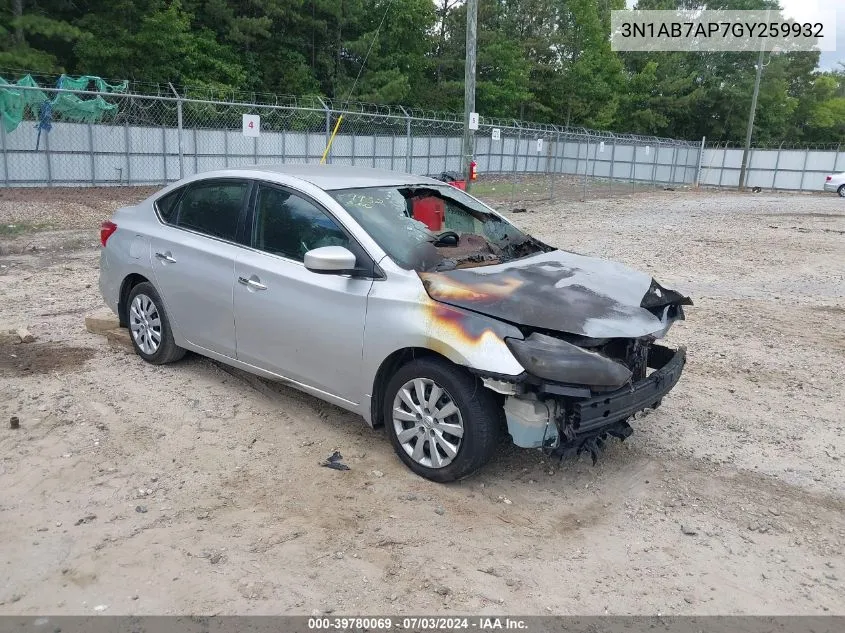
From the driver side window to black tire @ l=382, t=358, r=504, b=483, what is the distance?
99cm

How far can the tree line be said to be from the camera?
2584 centimetres

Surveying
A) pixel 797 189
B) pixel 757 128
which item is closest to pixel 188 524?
pixel 797 189

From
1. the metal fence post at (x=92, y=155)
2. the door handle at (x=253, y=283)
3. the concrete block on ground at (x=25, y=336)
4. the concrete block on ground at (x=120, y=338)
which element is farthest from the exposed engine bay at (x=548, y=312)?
the metal fence post at (x=92, y=155)

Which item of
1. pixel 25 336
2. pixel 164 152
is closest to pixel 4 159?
pixel 164 152

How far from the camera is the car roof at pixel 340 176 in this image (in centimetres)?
490

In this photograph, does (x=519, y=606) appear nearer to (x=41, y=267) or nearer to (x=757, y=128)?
(x=41, y=267)

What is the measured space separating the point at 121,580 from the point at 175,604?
0.33m

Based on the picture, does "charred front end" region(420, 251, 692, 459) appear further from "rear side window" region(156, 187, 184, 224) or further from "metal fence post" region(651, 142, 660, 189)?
"metal fence post" region(651, 142, 660, 189)

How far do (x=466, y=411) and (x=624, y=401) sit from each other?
889 millimetres

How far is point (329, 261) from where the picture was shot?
4164mm

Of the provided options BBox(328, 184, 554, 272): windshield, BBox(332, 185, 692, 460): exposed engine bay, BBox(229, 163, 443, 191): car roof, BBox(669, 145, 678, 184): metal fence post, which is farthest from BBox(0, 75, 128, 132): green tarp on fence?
BBox(669, 145, 678, 184): metal fence post

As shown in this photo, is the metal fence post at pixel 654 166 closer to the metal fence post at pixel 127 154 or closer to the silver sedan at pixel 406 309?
the metal fence post at pixel 127 154

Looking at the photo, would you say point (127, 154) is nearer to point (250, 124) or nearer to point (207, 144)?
point (207, 144)

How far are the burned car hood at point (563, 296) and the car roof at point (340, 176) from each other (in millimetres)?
1057
